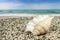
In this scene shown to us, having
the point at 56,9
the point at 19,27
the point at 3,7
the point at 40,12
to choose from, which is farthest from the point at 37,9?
the point at 19,27

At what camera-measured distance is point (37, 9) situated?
3.64 m

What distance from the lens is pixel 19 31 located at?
2396mm

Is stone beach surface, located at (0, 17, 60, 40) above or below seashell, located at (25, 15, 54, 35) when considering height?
below

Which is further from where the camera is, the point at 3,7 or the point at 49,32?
the point at 3,7

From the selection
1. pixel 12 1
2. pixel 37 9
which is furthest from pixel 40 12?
pixel 12 1

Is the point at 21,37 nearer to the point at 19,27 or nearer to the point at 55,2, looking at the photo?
the point at 19,27

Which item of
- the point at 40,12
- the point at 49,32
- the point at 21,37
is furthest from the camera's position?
A: the point at 40,12

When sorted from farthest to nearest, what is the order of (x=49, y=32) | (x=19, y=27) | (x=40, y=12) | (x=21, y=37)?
1. (x=40, y=12)
2. (x=19, y=27)
3. (x=49, y=32)
4. (x=21, y=37)

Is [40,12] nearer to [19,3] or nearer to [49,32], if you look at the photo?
[19,3]

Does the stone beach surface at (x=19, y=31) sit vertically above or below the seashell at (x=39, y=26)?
below

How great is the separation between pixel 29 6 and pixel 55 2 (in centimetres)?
50

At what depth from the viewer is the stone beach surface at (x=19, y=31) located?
7.22ft

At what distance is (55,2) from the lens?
12.0ft

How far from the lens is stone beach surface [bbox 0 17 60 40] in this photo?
2201 millimetres
